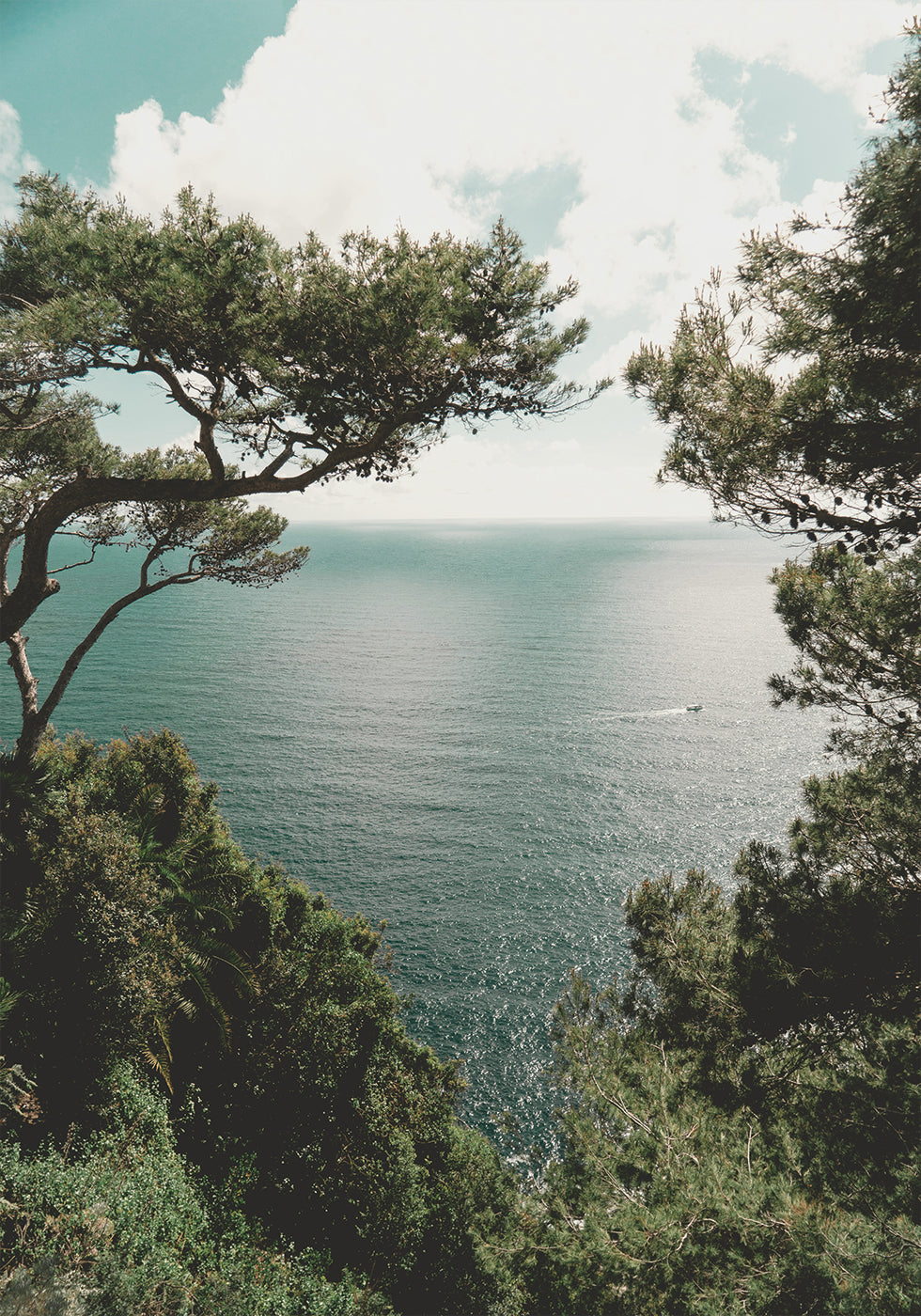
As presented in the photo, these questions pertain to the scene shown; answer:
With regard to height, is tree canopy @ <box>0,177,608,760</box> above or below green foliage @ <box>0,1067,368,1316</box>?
above

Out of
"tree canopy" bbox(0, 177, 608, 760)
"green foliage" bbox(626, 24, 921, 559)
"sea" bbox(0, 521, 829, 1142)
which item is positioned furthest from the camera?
"sea" bbox(0, 521, 829, 1142)

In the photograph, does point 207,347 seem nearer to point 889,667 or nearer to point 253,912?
point 889,667

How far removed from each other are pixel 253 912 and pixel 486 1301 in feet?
33.1

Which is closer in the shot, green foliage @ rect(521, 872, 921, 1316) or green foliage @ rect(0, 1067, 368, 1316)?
green foliage @ rect(521, 872, 921, 1316)

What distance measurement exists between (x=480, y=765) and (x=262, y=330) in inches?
1813

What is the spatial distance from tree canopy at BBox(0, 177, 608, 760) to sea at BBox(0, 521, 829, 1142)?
18.2 meters

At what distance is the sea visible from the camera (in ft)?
102

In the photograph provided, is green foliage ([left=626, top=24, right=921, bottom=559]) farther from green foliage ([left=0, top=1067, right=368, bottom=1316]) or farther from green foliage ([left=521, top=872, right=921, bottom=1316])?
green foliage ([left=0, top=1067, right=368, bottom=1316])

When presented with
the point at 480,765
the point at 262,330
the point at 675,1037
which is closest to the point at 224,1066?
the point at 675,1037

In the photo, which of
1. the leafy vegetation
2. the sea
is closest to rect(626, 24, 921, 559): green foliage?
the leafy vegetation

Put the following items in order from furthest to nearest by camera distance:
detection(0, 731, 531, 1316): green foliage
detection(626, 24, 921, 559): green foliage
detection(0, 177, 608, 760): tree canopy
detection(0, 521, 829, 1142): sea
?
detection(0, 521, 829, 1142): sea < detection(0, 731, 531, 1316): green foliage < detection(0, 177, 608, 760): tree canopy < detection(626, 24, 921, 559): green foliage

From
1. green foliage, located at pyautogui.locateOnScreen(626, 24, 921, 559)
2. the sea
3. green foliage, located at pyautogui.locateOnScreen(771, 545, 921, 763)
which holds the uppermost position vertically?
green foliage, located at pyautogui.locateOnScreen(626, 24, 921, 559)

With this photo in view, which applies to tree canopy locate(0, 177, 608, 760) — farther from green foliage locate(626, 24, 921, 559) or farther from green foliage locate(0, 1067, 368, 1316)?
green foliage locate(0, 1067, 368, 1316)

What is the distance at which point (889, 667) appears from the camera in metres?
7.87
